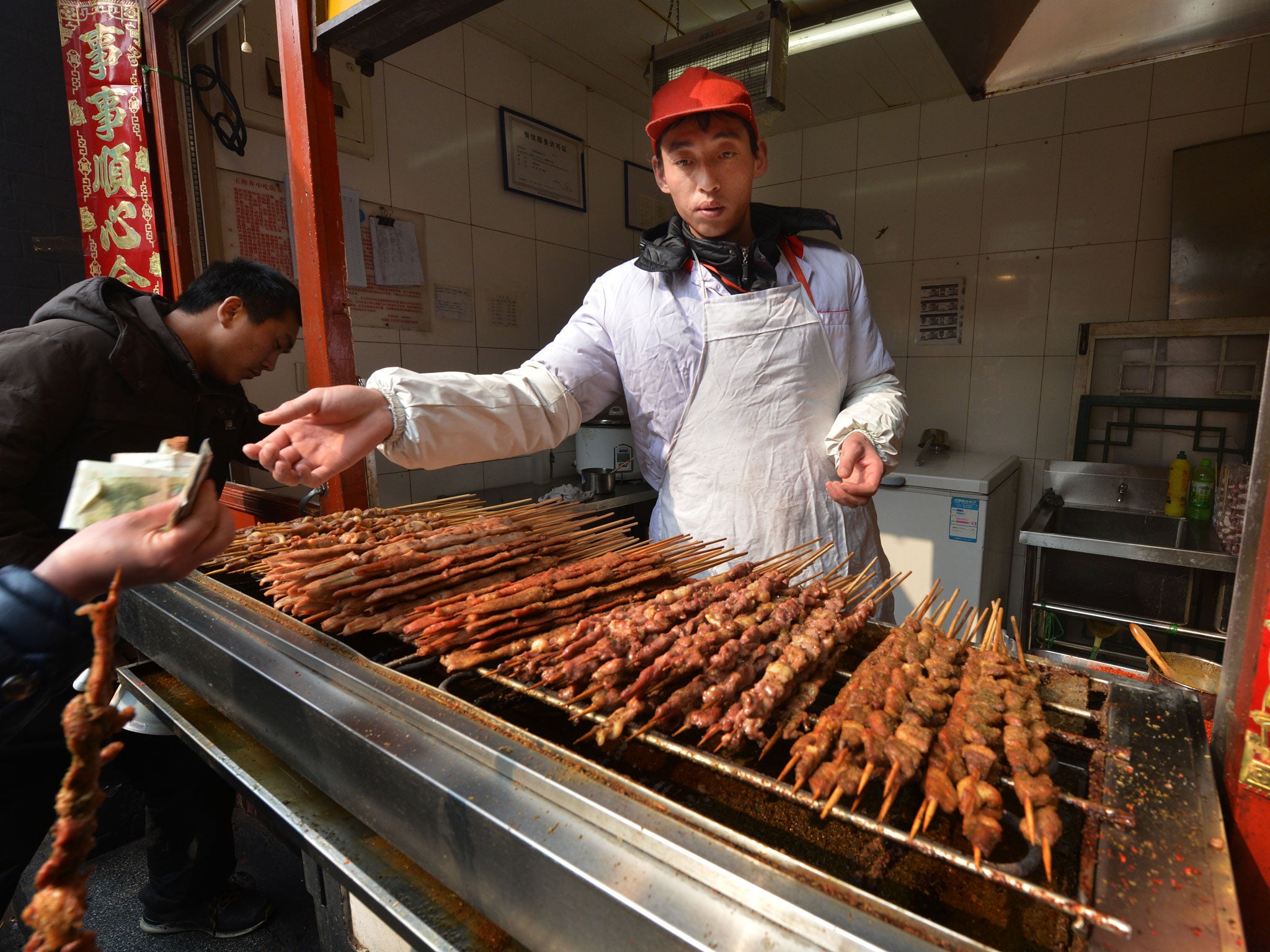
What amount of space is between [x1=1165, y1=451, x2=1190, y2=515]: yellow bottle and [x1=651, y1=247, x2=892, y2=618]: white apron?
367 centimetres

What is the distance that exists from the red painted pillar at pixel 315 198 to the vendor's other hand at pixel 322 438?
4.01 feet

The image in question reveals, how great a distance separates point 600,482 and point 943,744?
158 inches

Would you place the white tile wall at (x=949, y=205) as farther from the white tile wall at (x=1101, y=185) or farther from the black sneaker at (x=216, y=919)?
the black sneaker at (x=216, y=919)

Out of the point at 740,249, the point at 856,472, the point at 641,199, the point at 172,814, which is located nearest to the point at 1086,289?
the point at 641,199

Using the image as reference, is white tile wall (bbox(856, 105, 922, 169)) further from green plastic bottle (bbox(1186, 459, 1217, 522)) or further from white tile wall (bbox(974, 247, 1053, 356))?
green plastic bottle (bbox(1186, 459, 1217, 522))

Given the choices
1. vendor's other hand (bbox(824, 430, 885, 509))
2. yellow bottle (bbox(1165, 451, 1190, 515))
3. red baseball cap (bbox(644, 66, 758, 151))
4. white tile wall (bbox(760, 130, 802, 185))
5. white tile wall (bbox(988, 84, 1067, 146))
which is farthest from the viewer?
white tile wall (bbox(760, 130, 802, 185))

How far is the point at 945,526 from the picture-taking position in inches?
185

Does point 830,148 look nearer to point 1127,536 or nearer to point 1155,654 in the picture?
point 1127,536

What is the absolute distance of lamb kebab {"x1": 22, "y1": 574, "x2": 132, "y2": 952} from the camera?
965 mm

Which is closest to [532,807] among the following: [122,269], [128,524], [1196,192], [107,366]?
[128,524]

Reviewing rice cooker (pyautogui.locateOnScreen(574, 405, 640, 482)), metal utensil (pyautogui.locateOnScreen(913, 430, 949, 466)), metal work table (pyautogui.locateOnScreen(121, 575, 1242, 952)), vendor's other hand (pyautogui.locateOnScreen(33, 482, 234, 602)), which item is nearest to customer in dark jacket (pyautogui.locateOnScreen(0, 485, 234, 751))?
vendor's other hand (pyautogui.locateOnScreen(33, 482, 234, 602))

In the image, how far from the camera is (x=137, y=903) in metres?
3.27

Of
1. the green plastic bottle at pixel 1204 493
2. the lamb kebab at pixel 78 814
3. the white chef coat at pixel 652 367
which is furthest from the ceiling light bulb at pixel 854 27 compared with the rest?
the lamb kebab at pixel 78 814

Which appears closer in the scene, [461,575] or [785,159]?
[461,575]
